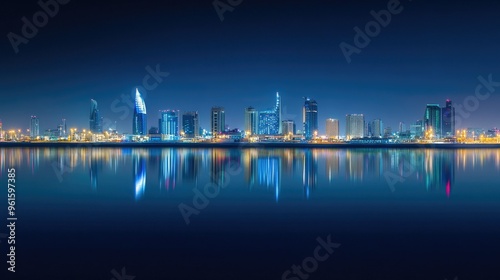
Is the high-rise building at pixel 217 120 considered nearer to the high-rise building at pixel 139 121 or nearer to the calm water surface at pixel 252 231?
the high-rise building at pixel 139 121

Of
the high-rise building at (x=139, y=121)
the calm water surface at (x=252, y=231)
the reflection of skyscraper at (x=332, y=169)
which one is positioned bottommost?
the calm water surface at (x=252, y=231)

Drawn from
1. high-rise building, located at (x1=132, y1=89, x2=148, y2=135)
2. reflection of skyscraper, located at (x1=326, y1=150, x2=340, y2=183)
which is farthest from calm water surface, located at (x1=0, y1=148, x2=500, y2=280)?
high-rise building, located at (x1=132, y1=89, x2=148, y2=135)

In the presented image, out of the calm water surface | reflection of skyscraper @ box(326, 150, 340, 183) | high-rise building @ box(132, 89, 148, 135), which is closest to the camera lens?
the calm water surface

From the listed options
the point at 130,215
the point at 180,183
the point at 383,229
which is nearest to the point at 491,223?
the point at 383,229

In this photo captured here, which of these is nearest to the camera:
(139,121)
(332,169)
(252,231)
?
(252,231)

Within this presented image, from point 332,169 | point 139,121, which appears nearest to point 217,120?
point 139,121

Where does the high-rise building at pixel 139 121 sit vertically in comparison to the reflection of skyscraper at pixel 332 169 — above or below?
above

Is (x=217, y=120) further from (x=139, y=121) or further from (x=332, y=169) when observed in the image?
(x=332, y=169)

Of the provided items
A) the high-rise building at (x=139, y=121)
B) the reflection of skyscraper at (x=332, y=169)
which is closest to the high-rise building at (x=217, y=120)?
the high-rise building at (x=139, y=121)

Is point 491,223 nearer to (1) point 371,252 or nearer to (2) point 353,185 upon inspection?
(1) point 371,252

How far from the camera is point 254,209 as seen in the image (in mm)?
10523

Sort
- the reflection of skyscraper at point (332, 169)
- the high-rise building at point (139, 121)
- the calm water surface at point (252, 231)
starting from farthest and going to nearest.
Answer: the high-rise building at point (139, 121), the reflection of skyscraper at point (332, 169), the calm water surface at point (252, 231)

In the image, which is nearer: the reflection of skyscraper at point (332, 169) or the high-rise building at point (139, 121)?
the reflection of skyscraper at point (332, 169)

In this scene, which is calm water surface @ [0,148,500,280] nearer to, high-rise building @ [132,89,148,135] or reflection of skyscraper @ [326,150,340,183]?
reflection of skyscraper @ [326,150,340,183]
